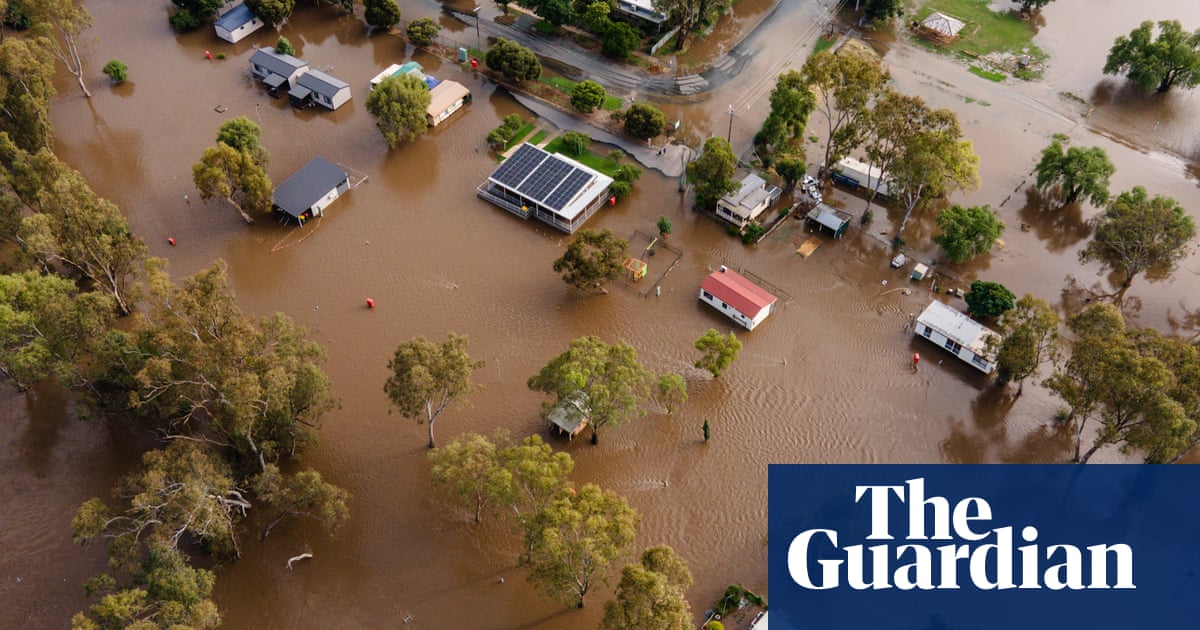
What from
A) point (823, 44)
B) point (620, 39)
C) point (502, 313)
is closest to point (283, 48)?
point (620, 39)

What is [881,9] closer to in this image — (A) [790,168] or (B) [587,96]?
(A) [790,168]

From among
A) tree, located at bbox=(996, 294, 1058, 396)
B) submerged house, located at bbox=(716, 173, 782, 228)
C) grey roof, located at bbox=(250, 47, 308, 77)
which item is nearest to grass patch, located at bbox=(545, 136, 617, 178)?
submerged house, located at bbox=(716, 173, 782, 228)

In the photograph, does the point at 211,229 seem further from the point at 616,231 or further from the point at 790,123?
the point at 790,123

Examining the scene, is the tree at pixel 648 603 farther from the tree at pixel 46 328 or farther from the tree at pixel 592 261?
the tree at pixel 46 328

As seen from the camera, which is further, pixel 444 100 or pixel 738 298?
pixel 444 100

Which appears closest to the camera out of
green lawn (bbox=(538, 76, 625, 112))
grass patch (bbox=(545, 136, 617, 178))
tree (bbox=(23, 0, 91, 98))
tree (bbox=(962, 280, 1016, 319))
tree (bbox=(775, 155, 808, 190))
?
tree (bbox=(962, 280, 1016, 319))

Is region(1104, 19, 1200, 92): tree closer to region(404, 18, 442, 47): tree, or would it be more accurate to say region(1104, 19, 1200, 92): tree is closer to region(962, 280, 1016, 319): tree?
region(962, 280, 1016, 319): tree

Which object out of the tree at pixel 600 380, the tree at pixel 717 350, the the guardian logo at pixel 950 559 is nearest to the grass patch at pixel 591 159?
the tree at pixel 717 350
